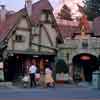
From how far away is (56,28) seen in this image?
45.3 m

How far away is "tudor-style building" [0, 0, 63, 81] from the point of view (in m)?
42.7

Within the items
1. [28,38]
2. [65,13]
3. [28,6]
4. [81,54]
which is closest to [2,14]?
[28,6]

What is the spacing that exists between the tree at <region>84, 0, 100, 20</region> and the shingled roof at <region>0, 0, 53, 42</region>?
2035 cm

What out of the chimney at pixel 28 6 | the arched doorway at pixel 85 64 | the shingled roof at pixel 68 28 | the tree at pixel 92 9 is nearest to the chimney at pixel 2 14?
the chimney at pixel 28 6

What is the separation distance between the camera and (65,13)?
7275 cm

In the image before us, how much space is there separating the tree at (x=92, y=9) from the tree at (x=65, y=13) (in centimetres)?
317

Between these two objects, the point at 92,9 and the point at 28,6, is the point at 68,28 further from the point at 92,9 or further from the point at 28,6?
the point at 92,9

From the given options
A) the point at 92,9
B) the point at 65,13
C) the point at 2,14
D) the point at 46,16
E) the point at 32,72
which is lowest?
the point at 32,72

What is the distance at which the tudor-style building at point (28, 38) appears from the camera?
4266cm

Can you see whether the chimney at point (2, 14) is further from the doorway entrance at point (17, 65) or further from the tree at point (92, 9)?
the tree at point (92, 9)

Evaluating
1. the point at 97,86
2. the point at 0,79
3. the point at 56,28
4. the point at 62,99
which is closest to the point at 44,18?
the point at 56,28

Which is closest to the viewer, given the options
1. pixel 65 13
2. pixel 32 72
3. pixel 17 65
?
pixel 32 72

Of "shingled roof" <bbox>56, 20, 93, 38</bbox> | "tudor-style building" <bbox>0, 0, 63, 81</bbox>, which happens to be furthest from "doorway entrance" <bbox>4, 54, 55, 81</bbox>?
"shingled roof" <bbox>56, 20, 93, 38</bbox>

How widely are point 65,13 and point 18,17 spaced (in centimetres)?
3108
